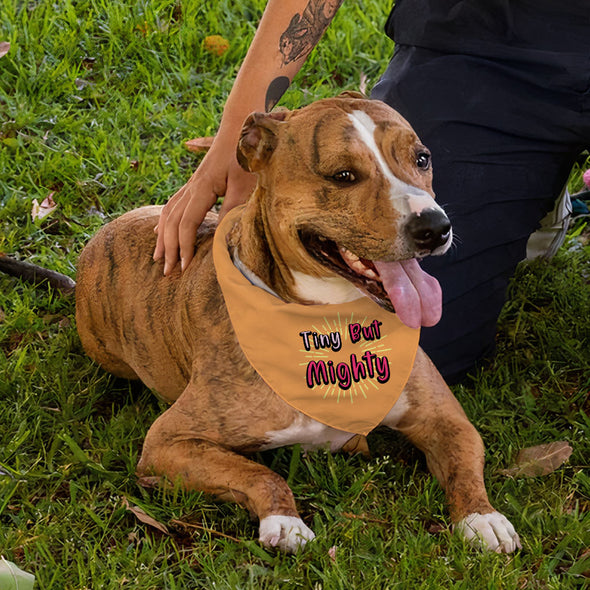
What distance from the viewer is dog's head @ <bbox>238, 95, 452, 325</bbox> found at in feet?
8.33

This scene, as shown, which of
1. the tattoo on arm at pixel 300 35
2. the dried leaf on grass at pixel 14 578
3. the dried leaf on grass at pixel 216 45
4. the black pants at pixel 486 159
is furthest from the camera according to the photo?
the dried leaf on grass at pixel 216 45

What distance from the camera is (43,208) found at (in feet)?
15.2

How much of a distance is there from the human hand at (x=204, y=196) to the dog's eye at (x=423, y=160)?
70 centimetres

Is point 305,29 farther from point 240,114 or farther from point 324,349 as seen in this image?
point 324,349

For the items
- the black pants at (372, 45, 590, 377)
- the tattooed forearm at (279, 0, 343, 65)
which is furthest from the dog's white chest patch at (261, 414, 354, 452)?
the tattooed forearm at (279, 0, 343, 65)

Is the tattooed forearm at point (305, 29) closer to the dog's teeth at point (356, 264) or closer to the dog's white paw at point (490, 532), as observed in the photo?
the dog's teeth at point (356, 264)

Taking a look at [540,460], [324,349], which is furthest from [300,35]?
[540,460]

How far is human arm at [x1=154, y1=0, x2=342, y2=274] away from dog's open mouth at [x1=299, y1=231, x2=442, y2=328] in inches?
23.9

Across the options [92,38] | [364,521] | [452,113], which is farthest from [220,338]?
[92,38]

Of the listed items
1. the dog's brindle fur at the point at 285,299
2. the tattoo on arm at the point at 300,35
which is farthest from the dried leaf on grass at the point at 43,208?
the tattoo on arm at the point at 300,35

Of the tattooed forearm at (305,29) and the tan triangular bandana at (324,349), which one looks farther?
the tattooed forearm at (305,29)

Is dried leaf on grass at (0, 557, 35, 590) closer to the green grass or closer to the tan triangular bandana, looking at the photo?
the green grass

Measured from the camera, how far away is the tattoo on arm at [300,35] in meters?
3.29

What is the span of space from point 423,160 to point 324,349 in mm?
719
